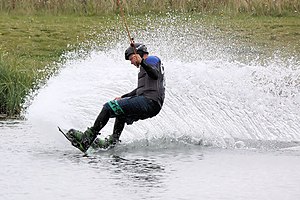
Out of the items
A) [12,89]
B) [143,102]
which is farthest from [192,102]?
[12,89]

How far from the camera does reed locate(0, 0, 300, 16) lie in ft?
88.2

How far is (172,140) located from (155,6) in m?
12.6

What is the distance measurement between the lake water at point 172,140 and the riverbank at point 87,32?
4.69 m

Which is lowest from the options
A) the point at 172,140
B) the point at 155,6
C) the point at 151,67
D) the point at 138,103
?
the point at 172,140

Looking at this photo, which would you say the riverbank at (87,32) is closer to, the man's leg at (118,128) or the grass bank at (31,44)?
the grass bank at (31,44)

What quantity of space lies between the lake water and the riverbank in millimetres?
4690

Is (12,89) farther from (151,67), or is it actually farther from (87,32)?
(87,32)

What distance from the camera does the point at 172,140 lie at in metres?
14.9

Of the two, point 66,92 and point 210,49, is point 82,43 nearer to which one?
point 210,49

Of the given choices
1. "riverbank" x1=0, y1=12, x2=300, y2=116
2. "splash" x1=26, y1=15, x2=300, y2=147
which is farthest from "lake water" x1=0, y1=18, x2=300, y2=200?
"riverbank" x1=0, y1=12, x2=300, y2=116

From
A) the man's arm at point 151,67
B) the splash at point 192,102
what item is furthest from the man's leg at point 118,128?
the man's arm at point 151,67

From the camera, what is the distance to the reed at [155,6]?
26.9 metres

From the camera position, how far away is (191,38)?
2375 centimetres

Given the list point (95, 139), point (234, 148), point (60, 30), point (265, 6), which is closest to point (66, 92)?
point (95, 139)
